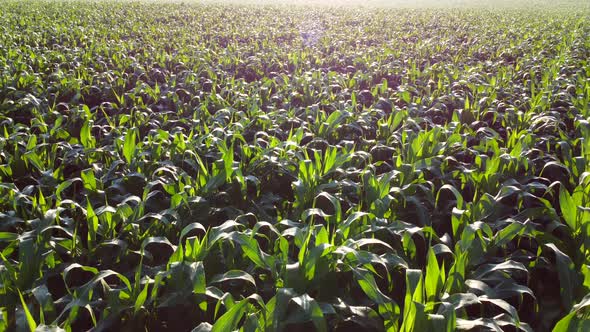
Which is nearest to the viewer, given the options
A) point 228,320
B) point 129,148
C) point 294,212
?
point 228,320

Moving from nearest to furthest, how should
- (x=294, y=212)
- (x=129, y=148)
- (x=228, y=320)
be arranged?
(x=228, y=320)
(x=294, y=212)
(x=129, y=148)

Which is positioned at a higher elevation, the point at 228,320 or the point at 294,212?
the point at 228,320

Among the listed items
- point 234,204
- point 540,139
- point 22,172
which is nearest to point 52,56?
point 22,172

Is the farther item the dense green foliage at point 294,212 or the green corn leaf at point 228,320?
the dense green foliage at point 294,212

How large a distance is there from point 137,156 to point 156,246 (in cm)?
101

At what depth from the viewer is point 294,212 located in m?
2.94

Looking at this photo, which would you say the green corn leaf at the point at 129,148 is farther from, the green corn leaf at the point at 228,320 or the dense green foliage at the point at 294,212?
the green corn leaf at the point at 228,320

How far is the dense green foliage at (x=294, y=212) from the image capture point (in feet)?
6.41

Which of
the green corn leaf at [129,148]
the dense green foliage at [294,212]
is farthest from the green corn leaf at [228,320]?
the green corn leaf at [129,148]

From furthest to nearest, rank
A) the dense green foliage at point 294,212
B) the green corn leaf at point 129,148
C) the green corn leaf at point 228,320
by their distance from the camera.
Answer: the green corn leaf at point 129,148, the dense green foliage at point 294,212, the green corn leaf at point 228,320

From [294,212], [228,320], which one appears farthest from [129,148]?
[228,320]

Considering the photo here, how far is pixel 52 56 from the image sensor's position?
8.00m

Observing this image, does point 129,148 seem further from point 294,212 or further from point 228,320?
point 228,320

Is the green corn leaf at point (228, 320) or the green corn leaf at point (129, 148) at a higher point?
the green corn leaf at point (228, 320)
